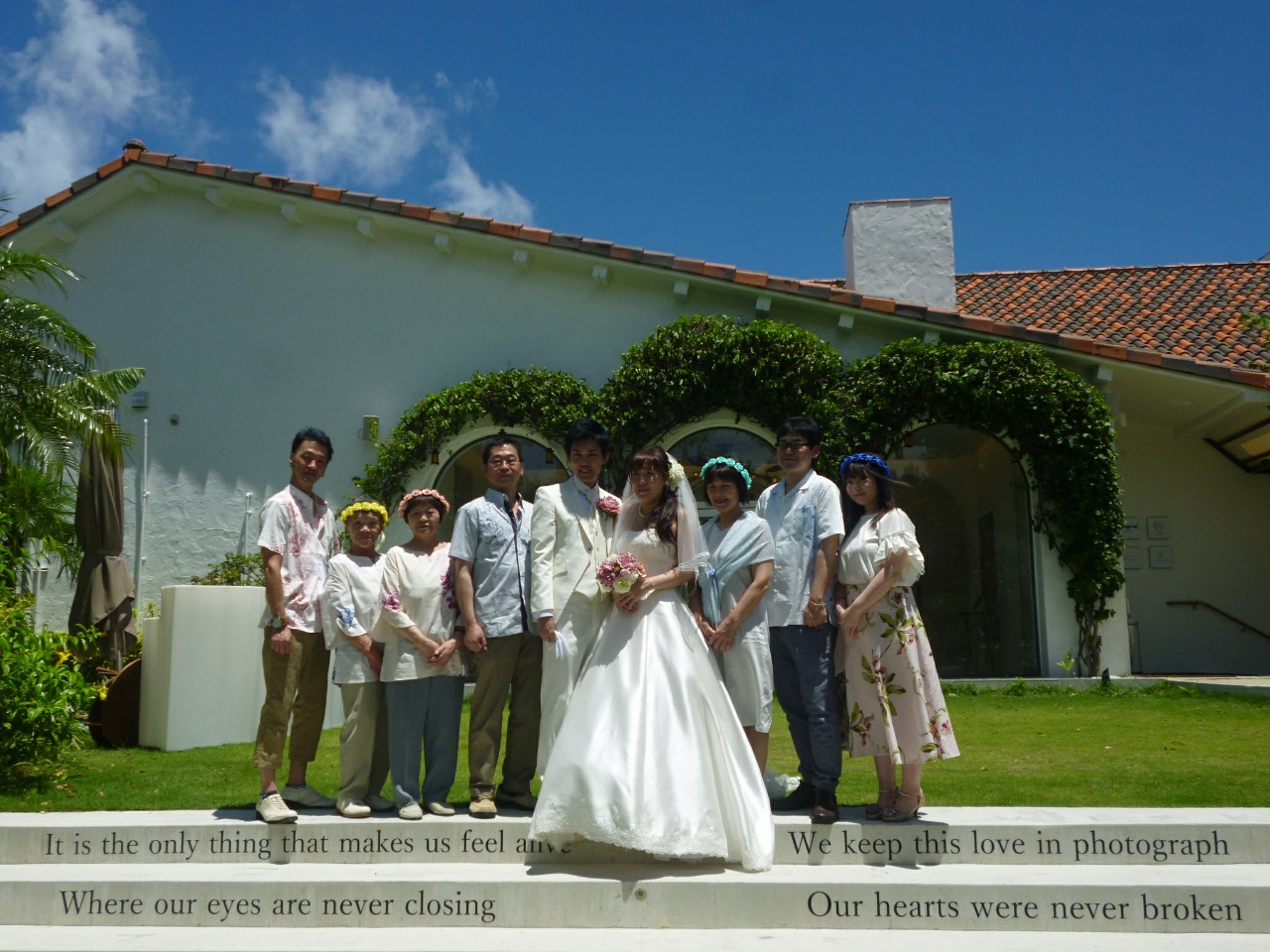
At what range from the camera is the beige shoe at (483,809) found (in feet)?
17.0

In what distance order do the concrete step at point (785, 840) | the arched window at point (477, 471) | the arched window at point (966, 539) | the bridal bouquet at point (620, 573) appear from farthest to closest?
1. the arched window at point (477, 471)
2. the arched window at point (966, 539)
3. the bridal bouquet at point (620, 573)
4. the concrete step at point (785, 840)

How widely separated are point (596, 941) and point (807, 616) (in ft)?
5.88

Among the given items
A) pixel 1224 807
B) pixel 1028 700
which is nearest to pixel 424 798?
pixel 1224 807

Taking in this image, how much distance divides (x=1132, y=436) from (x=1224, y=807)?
9921 millimetres

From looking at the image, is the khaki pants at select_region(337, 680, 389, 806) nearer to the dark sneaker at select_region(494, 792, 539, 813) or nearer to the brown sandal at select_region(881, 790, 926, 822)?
the dark sneaker at select_region(494, 792, 539, 813)

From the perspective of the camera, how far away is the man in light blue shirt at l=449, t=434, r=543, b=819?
5391 millimetres

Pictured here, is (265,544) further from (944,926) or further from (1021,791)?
(1021,791)

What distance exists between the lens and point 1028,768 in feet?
22.1

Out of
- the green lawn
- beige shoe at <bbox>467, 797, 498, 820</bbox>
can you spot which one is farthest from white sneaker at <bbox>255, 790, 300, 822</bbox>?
beige shoe at <bbox>467, 797, 498, 820</bbox>

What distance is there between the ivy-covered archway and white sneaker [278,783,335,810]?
22.4 ft

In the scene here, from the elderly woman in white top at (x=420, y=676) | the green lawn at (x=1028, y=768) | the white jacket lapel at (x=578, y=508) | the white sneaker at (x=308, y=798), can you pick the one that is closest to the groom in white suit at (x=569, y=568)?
the white jacket lapel at (x=578, y=508)

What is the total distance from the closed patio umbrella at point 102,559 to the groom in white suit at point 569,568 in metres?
5.32

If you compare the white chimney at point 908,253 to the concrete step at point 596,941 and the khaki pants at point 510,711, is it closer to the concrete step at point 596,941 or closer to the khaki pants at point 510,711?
the khaki pants at point 510,711

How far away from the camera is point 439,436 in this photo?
1223 cm
